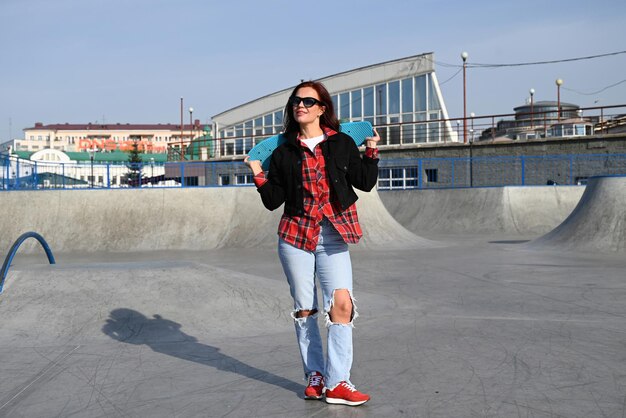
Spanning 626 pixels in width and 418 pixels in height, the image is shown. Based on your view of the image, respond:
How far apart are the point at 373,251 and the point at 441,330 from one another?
828cm

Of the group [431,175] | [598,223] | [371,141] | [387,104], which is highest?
[387,104]

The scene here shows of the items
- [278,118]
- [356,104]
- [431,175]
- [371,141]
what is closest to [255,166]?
[371,141]

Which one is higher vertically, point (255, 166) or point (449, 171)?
point (449, 171)

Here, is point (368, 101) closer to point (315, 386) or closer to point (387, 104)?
point (387, 104)

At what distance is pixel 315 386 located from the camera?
12.5ft

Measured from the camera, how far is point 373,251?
14.2 metres

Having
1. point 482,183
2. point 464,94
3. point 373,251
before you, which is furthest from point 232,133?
point 373,251

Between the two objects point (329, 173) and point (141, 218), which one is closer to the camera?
point (329, 173)

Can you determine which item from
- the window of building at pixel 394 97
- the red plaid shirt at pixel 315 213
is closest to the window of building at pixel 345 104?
the window of building at pixel 394 97

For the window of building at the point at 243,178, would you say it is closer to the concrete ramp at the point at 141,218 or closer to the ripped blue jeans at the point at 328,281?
the concrete ramp at the point at 141,218

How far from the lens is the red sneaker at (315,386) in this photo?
381 centimetres

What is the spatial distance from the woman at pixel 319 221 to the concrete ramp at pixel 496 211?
16955 mm

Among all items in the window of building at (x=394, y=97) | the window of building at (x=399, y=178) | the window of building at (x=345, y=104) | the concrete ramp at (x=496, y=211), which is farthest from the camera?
the window of building at (x=345, y=104)

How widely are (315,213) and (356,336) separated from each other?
7.63 ft
